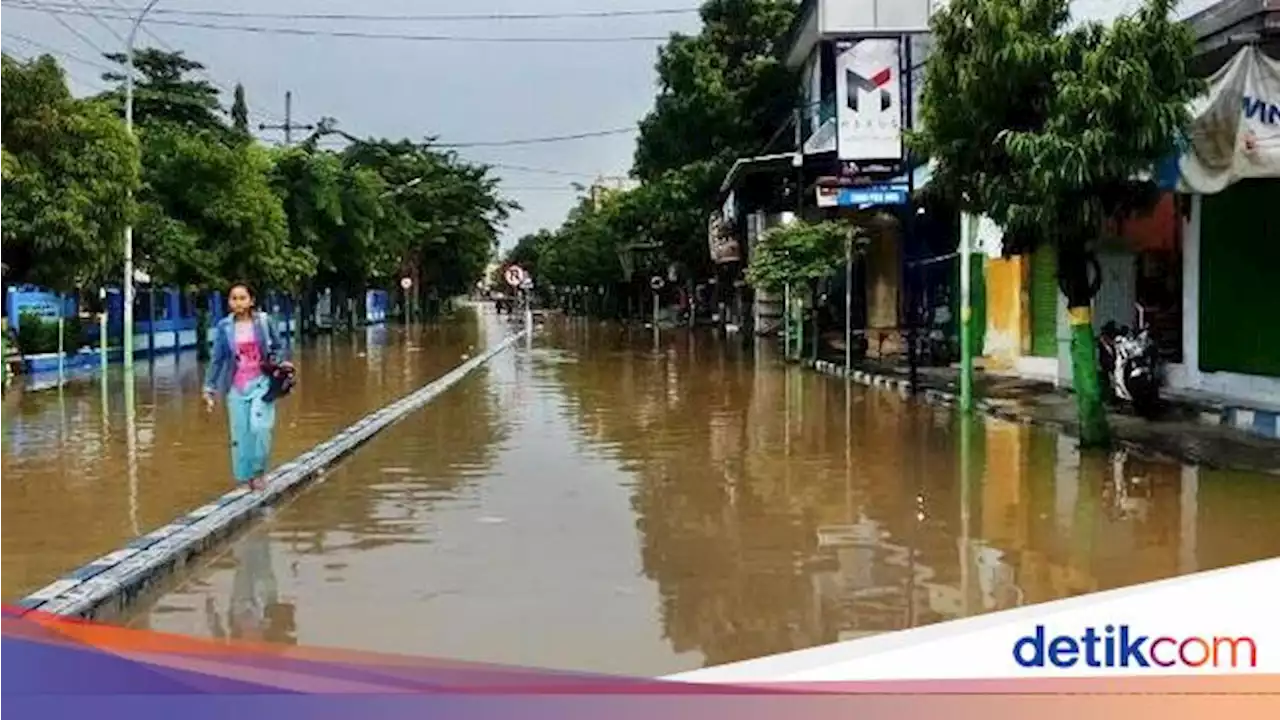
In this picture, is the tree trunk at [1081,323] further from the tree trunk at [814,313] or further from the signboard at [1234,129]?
the tree trunk at [814,313]

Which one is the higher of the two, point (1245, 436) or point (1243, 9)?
point (1243, 9)

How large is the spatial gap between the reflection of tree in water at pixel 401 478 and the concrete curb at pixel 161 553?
0.85 feet

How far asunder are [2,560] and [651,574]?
4134 mm

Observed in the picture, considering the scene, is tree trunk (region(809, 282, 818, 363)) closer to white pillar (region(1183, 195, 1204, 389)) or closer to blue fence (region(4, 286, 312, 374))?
blue fence (region(4, 286, 312, 374))

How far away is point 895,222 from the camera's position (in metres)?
36.7

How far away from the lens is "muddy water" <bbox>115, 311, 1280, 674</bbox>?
314 inches

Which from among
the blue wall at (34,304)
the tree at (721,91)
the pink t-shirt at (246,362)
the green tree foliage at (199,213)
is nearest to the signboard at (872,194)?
the green tree foliage at (199,213)

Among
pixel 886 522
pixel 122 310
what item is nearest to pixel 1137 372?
pixel 886 522

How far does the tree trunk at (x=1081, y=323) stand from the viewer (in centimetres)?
1489

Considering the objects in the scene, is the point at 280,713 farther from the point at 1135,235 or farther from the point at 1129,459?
the point at 1135,235

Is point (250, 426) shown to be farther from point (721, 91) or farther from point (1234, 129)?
point (721, 91)

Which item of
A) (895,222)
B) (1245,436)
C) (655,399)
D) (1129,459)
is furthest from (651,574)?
(895,222)

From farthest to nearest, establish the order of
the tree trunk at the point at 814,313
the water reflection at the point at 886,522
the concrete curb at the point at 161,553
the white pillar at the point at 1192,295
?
the tree trunk at the point at 814,313
the white pillar at the point at 1192,295
the water reflection at the point at 886,522
the concrete curb at the point at 161,553

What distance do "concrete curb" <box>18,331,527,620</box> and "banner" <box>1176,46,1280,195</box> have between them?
8.55m
